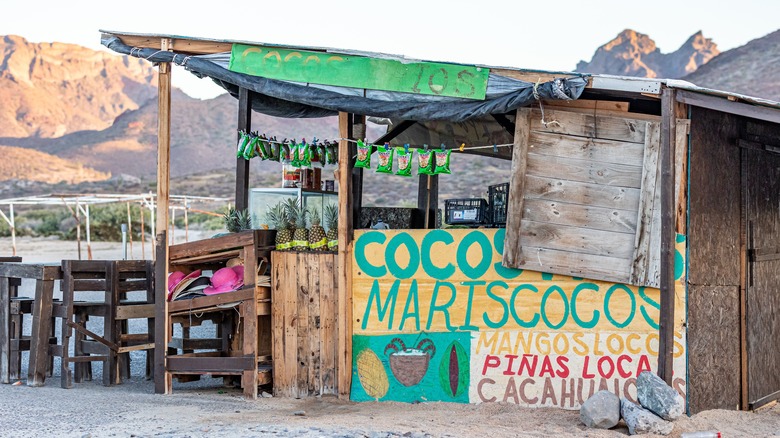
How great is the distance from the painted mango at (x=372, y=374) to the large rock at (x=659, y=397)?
2351mm

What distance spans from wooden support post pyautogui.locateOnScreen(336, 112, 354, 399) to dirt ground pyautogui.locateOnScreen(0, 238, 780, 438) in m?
0.26

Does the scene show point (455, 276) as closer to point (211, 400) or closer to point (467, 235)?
point (467, 235)

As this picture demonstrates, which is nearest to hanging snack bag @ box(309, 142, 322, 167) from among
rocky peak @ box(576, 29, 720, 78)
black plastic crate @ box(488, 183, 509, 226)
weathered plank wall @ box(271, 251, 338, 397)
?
weathered plank wall @ box(271, 251, 338, 397)

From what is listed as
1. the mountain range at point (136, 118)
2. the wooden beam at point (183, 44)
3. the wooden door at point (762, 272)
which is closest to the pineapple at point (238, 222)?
the wooden beam at point (183, 44)

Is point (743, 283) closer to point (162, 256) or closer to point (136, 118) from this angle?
point (162, 256)

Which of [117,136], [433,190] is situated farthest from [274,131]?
[433,190]

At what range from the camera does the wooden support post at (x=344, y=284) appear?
26.6ft

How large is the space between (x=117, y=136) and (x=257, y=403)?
87.7 metres

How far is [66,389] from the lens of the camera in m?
8.70

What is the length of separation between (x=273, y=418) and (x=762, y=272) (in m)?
4.87

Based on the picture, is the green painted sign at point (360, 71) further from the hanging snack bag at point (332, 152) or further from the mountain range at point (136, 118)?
the mountain range at point (136, 118)

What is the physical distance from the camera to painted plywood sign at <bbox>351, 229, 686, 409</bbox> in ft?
24.9

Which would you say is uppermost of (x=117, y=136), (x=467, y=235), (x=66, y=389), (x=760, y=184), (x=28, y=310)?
(x=117, y=136)

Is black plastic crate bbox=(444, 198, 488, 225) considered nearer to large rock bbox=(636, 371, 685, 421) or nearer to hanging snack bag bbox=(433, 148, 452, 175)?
hanging snack bag bbox=(433, 148, 452, 175)
